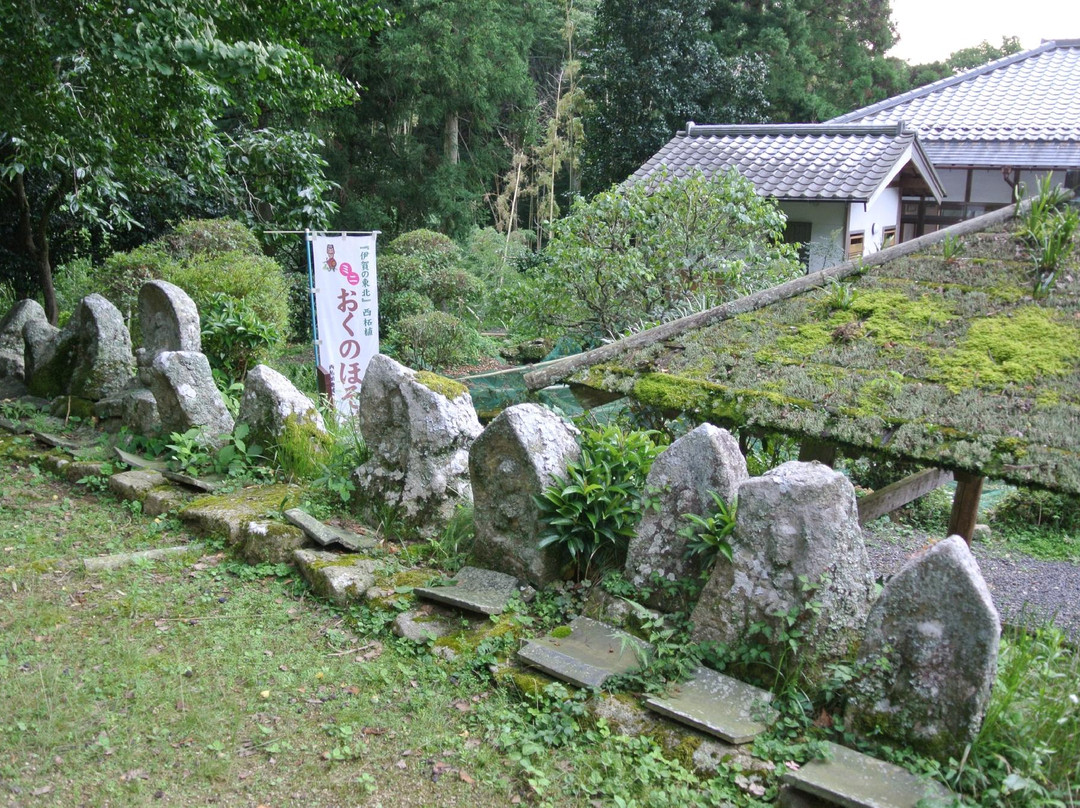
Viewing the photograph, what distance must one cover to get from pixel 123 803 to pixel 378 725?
0.97 m

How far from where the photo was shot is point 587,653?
3.78m

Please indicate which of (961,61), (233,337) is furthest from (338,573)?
(961,61)

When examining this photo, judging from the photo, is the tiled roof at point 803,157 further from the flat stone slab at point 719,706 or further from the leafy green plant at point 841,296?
the flat stone slab at point 719,706

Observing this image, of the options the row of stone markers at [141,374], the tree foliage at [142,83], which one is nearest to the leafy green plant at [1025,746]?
the row of stone markers at [141,374]

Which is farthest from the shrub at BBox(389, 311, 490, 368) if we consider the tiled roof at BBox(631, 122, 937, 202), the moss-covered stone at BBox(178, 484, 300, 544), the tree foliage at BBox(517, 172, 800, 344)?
the moss-covered stone at BBox(178, 484, 300, 544)

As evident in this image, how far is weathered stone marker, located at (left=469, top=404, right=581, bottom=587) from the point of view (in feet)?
14.4

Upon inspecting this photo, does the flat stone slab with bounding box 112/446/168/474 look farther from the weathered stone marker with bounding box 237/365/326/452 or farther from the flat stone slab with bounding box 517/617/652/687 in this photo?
the flat stone slab with bounding box 517/617/652/687

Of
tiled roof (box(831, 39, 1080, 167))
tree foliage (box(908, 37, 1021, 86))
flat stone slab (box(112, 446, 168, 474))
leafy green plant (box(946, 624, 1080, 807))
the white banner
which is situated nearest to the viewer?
leafy green plant (box(946, 624, 1080, 807))

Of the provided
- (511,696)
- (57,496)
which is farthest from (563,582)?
(57,496)

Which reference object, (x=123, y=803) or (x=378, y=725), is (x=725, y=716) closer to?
(x=378, y=725)

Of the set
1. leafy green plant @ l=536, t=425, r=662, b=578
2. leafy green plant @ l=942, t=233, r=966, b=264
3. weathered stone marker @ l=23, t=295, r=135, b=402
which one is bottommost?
leafy green plant @ l=536, t=425, r=662, b=578

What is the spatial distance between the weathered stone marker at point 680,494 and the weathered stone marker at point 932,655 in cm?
97

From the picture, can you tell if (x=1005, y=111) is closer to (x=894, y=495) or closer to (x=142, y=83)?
(x=894, y=495)

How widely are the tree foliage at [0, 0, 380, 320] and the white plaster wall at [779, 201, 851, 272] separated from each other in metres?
7.82
